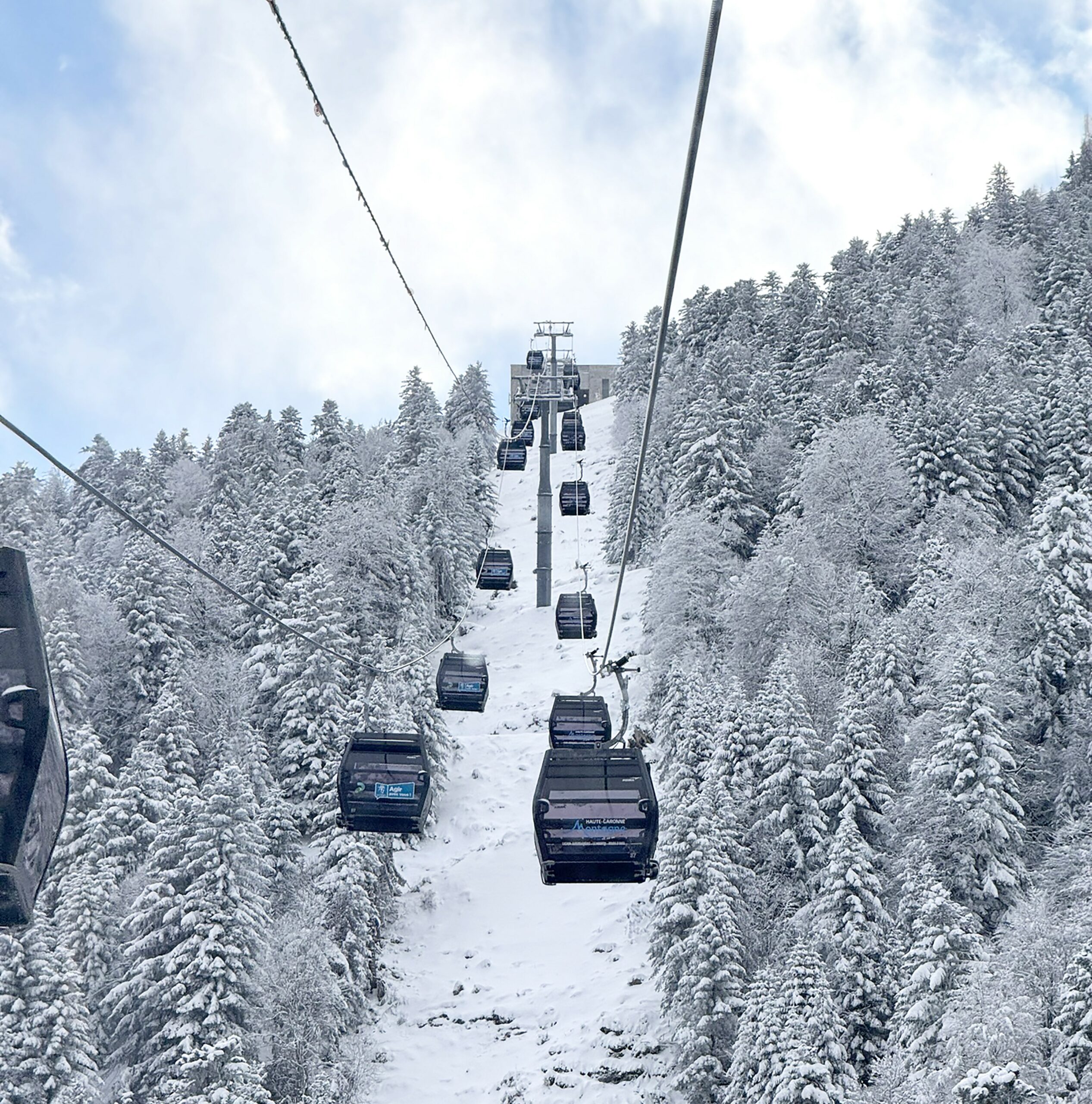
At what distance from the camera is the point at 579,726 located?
28.8 m

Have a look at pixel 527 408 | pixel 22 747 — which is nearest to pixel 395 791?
pixel 22 747

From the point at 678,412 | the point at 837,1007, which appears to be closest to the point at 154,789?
the point at 837,1007

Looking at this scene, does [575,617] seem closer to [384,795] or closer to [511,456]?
[384,795]

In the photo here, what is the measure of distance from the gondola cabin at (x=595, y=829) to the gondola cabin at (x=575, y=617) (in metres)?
26.9

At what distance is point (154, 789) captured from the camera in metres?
38.1

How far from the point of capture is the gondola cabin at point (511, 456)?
63.6 m

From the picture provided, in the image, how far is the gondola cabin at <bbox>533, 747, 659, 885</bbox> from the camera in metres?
13.6

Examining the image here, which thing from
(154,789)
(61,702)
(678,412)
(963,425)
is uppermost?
(678,412)

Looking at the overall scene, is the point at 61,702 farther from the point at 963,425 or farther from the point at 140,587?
the point at 963,425

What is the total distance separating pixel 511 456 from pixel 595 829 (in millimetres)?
56903

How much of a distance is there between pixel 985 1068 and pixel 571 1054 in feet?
53.2

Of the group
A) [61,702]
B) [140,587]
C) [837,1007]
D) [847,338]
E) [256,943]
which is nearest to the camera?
[837,1007]

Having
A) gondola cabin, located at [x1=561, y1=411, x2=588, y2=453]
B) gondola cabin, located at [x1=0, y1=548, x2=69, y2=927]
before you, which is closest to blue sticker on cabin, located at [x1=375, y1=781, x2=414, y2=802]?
gondola cabin, located at [x1=0, y1=548, x2=69, y2=927]

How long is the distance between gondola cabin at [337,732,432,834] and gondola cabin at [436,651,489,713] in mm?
14053
